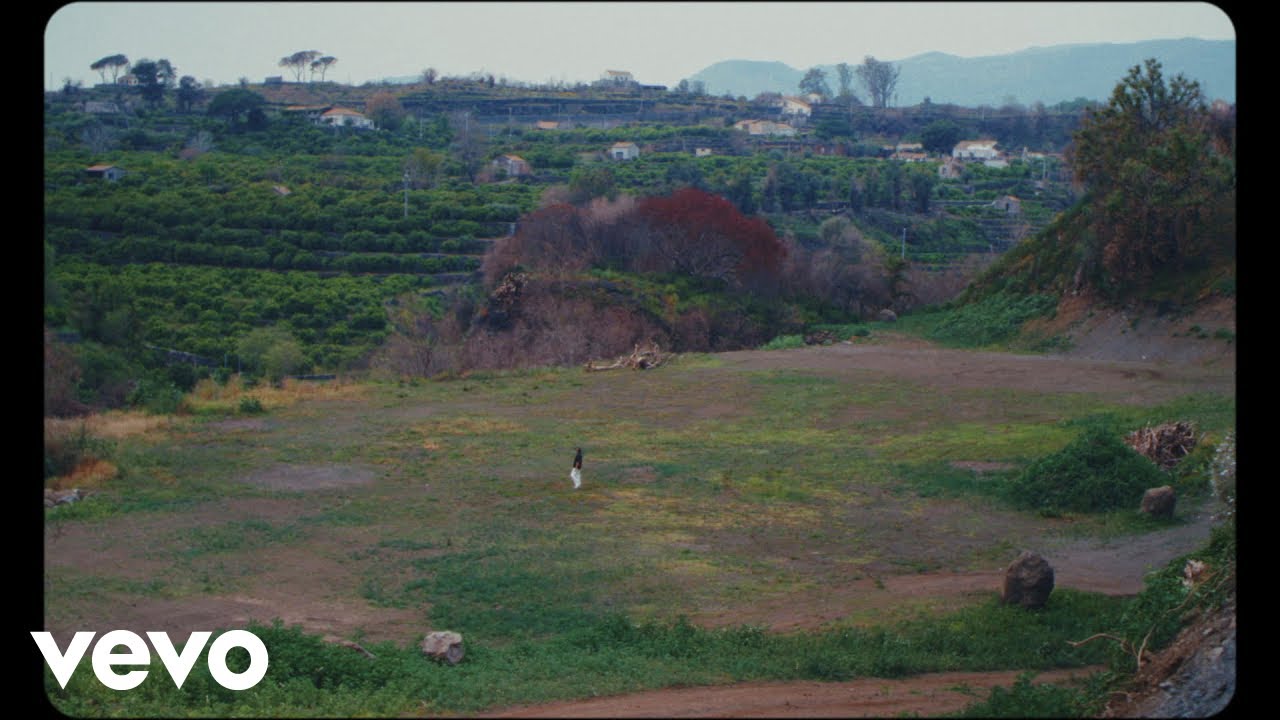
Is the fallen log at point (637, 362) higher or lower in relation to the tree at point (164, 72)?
lower

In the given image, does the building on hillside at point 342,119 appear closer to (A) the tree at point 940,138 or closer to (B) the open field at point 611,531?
(A) the tree at point 940,138

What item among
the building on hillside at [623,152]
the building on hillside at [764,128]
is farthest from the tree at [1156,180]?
the building on hillside at [764,128]

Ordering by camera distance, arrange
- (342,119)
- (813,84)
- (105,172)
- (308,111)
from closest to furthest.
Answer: (105,172) < (342,119) < (308,111) < (813,84)

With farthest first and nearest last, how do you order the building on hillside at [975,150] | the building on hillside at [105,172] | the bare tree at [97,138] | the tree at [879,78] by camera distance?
1. the tree at [879,78]
2. the building on hillside at [975,150]
3. the bare tree at [97,138]
4. the building on hillside at [105,172]

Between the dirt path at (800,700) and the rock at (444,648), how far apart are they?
167 centimetres

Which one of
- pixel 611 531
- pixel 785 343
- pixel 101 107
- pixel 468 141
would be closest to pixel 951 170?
pixel 468 141

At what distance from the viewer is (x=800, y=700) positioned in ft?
27.5

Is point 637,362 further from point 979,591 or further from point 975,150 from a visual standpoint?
point 975,150

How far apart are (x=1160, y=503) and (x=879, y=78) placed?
93.2 metres

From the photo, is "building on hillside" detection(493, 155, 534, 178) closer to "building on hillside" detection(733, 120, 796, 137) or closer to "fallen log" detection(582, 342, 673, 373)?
"building on hillside" detection(733, 120, 796, 137)

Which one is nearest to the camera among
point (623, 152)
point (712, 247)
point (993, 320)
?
point (993, 320)

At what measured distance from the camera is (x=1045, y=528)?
15070mm

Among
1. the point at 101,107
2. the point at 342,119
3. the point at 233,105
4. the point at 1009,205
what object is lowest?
the point at 1009,205

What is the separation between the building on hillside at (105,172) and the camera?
47.0 metres
